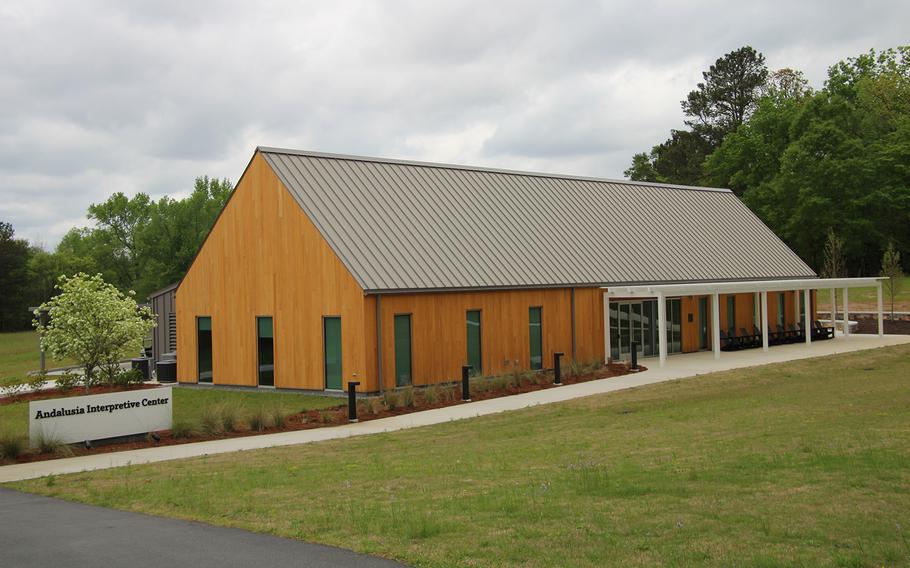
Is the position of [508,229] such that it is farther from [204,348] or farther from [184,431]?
[184,431]

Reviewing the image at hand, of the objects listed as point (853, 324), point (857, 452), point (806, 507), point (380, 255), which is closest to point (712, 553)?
point (806, 507)

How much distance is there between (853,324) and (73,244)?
3266 inches

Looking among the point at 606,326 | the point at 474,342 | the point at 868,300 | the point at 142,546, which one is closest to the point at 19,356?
the point at 474,342

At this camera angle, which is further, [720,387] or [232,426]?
[720,387]

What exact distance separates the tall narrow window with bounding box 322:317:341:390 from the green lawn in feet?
35.4

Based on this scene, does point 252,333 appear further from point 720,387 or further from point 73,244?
point 73,244

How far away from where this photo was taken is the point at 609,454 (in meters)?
12.9

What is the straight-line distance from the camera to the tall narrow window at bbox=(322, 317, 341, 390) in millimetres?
24719

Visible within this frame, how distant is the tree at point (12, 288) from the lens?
2869 inches

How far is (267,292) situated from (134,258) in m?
67.0

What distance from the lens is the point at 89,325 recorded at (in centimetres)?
2525

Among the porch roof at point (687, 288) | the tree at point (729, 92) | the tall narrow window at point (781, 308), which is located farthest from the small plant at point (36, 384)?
the tree at point (729, 92)

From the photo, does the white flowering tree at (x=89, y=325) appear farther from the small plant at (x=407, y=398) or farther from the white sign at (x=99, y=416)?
the small plant at (x=407, y=398)

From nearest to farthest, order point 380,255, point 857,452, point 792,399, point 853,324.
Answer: point 857,452, point 792,399, point 380,255, point 853,324
